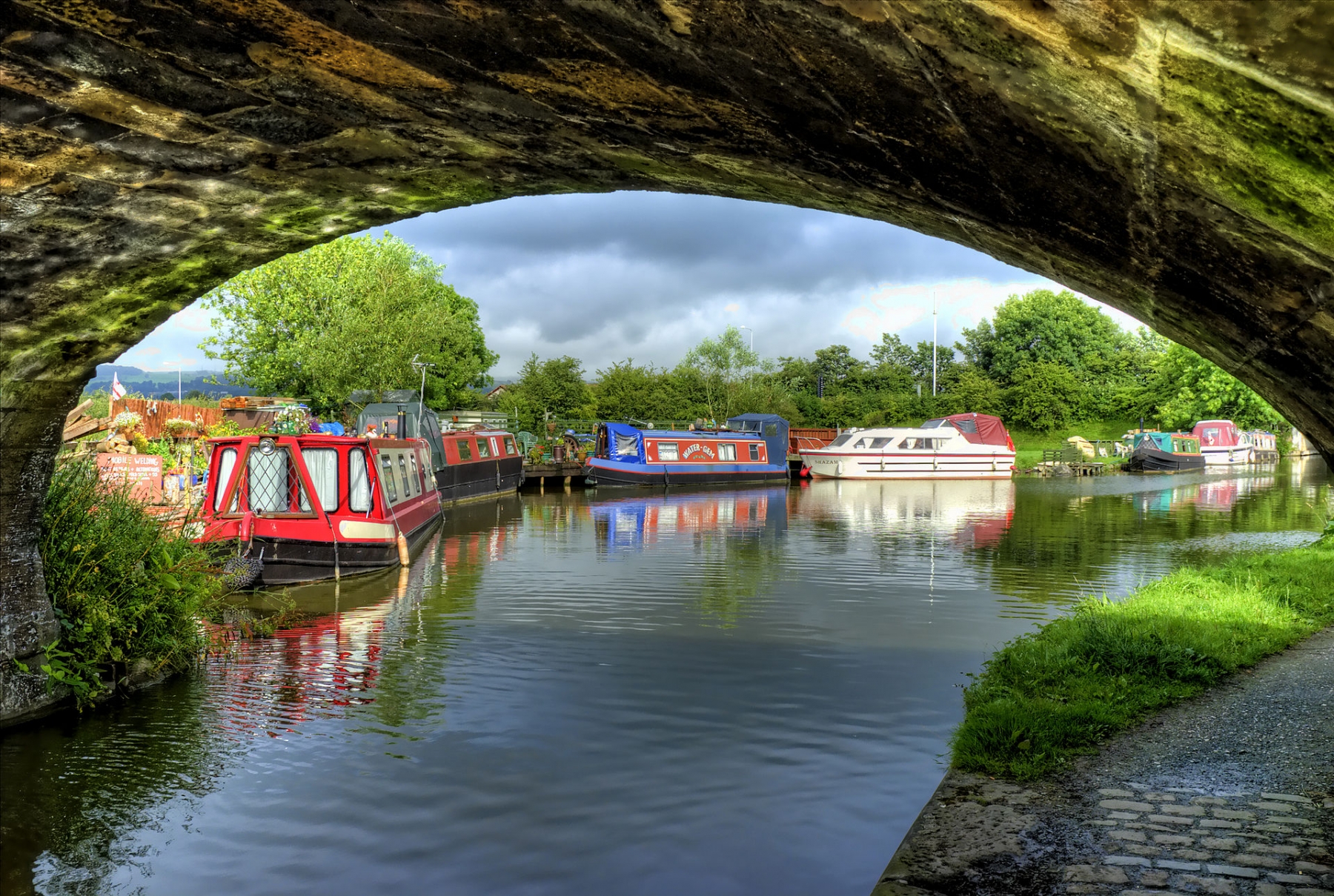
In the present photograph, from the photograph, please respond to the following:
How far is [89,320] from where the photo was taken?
5.41 m

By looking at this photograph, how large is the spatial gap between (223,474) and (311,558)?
173cm

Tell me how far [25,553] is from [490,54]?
214 inches

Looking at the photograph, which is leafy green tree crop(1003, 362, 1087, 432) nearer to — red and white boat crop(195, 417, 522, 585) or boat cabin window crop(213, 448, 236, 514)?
red and white boat crop(195, 417, 522, 585)

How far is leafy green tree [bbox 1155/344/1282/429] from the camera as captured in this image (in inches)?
2267

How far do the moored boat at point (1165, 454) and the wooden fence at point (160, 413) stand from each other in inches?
1706

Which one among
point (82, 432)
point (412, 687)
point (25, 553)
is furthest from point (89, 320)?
point (82, 432)

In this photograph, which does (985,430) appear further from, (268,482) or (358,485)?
(268,482)

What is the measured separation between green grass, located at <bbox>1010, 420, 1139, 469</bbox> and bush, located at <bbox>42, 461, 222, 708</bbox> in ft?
207

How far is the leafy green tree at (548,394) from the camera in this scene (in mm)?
47625

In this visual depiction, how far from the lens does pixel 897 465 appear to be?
4428 cm

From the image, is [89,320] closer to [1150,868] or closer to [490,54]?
[490,54]

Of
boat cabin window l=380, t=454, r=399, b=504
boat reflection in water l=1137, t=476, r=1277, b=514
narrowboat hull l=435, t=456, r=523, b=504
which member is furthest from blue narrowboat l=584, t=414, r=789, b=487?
boat cabin window l=380, t=454, r=399, b=504

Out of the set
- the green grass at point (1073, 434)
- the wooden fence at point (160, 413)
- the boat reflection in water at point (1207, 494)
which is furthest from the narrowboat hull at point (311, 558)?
the green grass at point (1073, 434)

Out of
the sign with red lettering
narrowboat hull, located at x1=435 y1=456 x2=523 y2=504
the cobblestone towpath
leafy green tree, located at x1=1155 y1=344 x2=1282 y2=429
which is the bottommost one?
the cobblestone towpath
